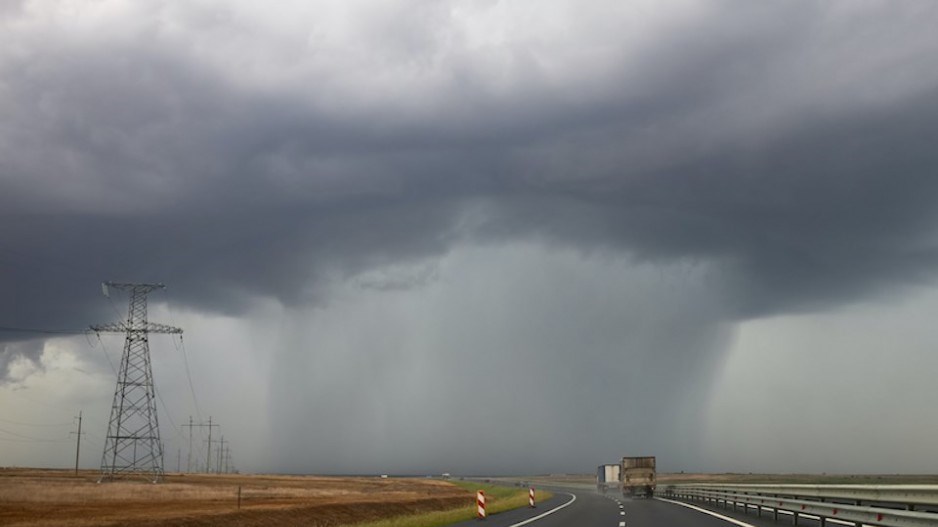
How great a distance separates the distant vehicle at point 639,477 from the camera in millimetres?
80250

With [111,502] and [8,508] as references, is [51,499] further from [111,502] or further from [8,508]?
[8,508]

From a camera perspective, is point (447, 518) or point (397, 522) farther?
point (447, 518)

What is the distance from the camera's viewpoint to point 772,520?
36.8 m

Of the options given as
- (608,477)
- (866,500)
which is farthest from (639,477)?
(866,500)

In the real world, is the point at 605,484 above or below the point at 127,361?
below

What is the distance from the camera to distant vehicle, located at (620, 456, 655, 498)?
3159 inches

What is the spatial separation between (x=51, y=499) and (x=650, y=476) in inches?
1981

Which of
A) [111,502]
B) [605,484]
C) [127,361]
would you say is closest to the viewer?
[111,502]

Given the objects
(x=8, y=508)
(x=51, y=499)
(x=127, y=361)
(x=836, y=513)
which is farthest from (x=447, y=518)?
(x=127, y=361)

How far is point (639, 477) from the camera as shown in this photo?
8050 centimetres

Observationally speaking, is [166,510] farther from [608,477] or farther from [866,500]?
[608,477]

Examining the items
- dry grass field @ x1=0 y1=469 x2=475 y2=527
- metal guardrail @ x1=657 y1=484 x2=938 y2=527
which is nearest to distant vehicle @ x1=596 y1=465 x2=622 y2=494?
dry grass field @ x1=0 y1=469 x2=475 y2=527

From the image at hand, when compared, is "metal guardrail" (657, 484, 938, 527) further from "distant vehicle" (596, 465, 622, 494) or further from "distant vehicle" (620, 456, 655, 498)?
"distant vehicle" (596, 465, 622, 494)

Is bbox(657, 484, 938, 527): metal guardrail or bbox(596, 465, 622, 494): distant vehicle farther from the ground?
bbox(657, 484, 938, 527): metal guardrail
